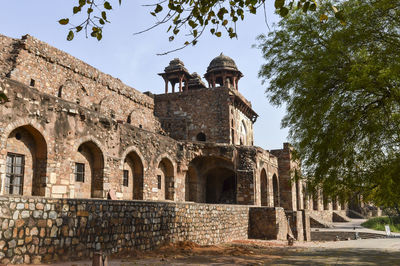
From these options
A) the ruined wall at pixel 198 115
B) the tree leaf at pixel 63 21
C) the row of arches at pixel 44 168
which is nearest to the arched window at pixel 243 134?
the ruined wall at pixel 198 115

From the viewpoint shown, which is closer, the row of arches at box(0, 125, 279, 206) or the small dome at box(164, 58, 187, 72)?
the row of arches at box(0, 125, 279, 206)

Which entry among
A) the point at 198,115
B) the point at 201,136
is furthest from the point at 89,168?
the point at 198,115

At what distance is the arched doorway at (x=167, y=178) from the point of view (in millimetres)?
17672

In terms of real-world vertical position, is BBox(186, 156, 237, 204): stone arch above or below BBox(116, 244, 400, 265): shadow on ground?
above

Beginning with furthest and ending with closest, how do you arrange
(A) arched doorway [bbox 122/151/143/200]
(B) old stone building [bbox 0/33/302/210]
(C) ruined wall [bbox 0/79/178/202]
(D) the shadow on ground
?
1. (A) arched doorway [bbox 122/151/143/200]
2. (B) old stone building [bbox 0/33/302/210]
3. (C) ruined wall [bbox 0/79/178/202]
4. (D) the shadow on ground

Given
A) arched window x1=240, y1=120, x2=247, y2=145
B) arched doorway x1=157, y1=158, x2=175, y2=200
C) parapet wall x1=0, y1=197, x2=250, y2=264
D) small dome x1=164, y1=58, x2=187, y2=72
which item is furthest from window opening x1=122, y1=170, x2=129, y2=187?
small dome x1=164, y1=58, x2=187, y2=72

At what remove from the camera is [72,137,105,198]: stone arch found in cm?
1230

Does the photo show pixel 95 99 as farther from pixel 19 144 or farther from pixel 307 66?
pixel 307 66

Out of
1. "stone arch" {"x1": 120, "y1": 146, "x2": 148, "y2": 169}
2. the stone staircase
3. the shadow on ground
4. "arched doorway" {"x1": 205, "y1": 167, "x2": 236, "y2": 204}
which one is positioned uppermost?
"stone arch" {"x1": 120, "y1": 146, "x2": 148, "y2": 169}

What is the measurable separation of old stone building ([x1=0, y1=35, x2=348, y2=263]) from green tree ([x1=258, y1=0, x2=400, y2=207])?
4.79ft

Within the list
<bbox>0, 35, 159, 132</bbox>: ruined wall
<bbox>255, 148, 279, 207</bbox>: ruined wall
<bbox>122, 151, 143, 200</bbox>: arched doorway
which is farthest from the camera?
<bbox>255, 148, 279, 207</bbox>: ruined wall

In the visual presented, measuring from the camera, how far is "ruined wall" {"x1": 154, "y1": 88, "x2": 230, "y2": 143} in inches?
976

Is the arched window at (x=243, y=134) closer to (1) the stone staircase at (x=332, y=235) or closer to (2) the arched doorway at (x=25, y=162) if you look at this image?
(1) the stone staircase at (x=332, y=235)

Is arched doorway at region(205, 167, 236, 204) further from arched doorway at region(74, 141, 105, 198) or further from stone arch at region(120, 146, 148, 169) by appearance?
arched doorway at region(74, 141, 105, 198)
